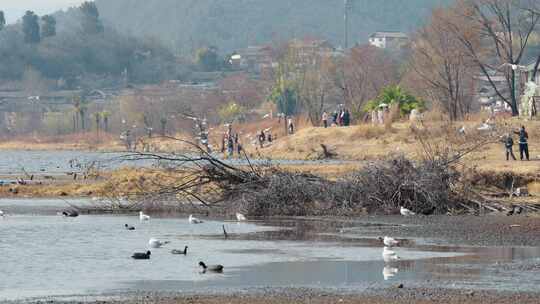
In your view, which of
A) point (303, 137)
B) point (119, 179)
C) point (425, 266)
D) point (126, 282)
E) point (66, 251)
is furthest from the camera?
point (303, 137)

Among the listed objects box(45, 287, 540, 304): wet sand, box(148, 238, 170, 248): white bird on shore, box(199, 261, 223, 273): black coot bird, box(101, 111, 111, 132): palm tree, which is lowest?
box(101, 111, 111, 132): palm tree

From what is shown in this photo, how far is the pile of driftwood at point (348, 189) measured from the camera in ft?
110

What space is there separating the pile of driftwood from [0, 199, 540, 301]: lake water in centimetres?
185

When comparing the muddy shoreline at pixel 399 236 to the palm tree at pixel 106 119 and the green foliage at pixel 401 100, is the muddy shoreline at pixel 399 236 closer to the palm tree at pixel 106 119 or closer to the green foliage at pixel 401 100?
the green foliage at pixel 401 100

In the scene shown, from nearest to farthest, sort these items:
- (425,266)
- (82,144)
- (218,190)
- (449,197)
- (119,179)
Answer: (425,266)
(449,197)
(218,190)
(119,179)
(82,144)

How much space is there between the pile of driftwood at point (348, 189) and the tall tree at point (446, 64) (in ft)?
132

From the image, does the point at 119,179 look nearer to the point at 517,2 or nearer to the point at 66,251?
the point at 66,251

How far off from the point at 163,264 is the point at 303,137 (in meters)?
47.8

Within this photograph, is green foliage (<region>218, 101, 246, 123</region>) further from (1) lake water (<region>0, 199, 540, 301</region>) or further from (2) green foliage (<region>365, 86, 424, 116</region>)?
(1) lake water (<region>0, 199, 540, 301</region>)

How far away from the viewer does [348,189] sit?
34.2 meters

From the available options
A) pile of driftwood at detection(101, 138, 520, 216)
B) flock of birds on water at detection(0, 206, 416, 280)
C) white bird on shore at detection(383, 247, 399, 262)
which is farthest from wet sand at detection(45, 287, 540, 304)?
pile of driftwood at detection(101, 138, 520, 216)

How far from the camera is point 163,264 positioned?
24.0m

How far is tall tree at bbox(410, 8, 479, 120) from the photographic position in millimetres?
77688

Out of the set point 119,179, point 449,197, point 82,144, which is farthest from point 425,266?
point 82,144
